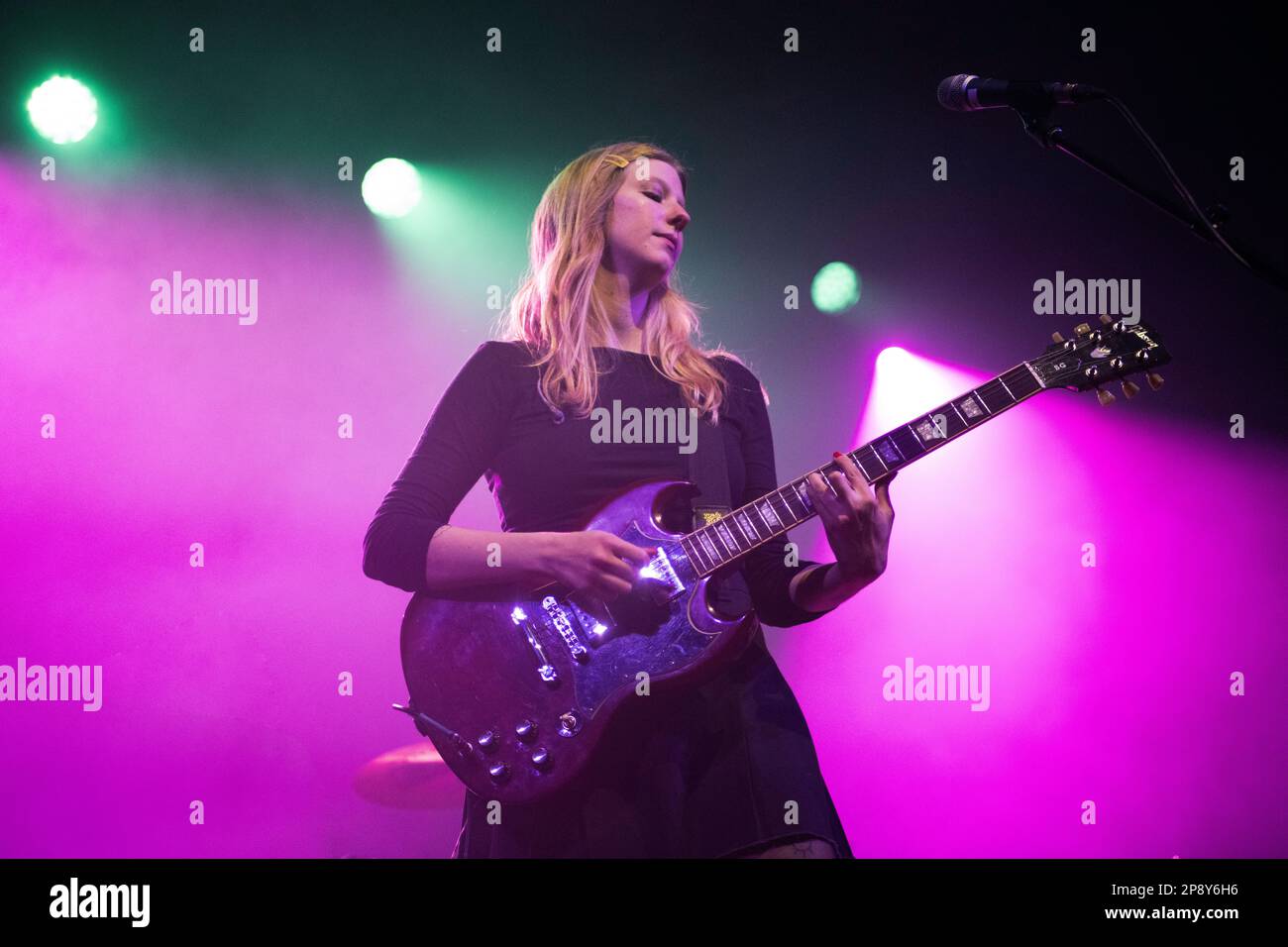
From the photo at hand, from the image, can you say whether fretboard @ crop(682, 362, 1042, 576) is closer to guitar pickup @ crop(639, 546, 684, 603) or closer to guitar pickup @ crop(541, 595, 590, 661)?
guitar pickup @ crop(639, 546, 684, 603)

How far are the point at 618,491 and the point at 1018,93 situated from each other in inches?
45.2

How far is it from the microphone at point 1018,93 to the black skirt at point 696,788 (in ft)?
3.92

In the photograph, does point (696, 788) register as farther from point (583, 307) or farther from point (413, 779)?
point (583, 307)

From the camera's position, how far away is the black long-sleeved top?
2080mm

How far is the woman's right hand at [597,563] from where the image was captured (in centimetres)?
221

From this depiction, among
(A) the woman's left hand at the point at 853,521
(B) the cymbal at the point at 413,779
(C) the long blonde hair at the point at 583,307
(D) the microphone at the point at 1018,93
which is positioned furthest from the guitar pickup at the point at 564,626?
(D) the microphone at the point at 1018,93

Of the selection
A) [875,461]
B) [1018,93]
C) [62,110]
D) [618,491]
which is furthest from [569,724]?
[62,110]

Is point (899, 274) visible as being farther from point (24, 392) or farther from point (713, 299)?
point (24, 392)

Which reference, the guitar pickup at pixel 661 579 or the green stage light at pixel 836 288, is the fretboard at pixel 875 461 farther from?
the green stage light at pixel 836 288

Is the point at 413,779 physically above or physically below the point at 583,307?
below

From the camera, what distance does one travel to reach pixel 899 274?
287 centimetres

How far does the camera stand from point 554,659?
221cm
